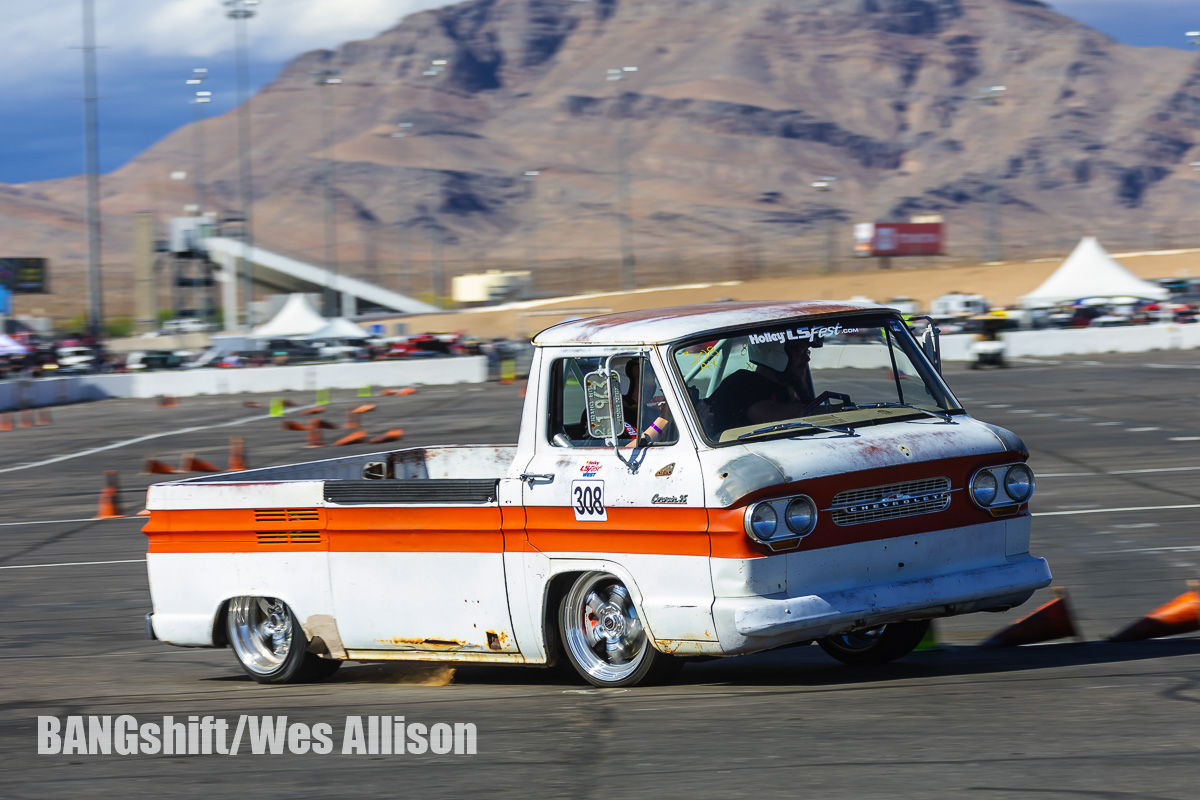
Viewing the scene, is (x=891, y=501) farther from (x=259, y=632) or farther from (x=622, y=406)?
(x=259, y=632)

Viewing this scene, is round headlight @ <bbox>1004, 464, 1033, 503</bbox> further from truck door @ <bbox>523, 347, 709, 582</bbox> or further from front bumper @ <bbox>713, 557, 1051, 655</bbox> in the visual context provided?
truck door @ <bbox>523, 347, 709, 582</bbox>

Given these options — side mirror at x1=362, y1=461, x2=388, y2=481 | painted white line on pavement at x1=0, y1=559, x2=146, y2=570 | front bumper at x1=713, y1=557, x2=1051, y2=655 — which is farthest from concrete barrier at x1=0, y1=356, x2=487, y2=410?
front bumper at x1=713, y1=557, x2=1051, y2=655

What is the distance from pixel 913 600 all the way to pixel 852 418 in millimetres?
966

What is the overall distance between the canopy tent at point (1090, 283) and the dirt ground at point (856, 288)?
84.0 feet

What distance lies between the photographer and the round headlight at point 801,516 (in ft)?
22.7

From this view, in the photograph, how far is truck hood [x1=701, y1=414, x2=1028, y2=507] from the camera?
272 inches

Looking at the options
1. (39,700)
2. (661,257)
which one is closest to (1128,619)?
(39,700)

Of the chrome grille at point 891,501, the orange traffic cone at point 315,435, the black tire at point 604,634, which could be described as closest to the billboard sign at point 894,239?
the orange traffic cone at point 315,435

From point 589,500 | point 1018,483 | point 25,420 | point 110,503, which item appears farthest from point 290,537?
point 25,420

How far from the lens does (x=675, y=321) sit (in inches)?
301

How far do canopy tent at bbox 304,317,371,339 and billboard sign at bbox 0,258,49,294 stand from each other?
39927 mm

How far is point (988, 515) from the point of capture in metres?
7.59

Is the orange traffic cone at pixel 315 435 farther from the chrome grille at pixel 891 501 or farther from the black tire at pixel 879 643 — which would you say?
the chrome grille at pixel 891 501

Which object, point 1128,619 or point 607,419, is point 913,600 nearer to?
point 607,419
